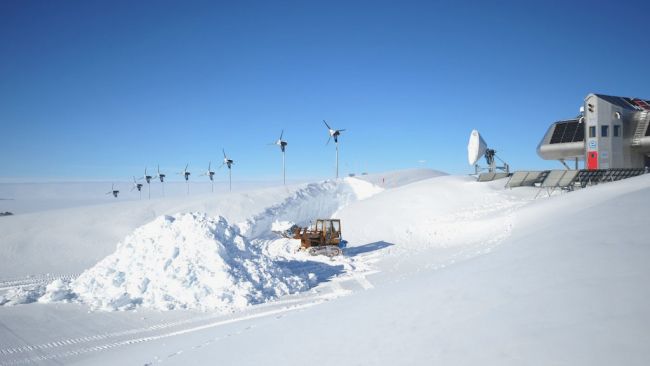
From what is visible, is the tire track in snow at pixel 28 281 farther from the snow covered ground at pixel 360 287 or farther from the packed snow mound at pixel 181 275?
the packed snow mound at pixel 181 275

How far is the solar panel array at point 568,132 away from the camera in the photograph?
26.5 metres

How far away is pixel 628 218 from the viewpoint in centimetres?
785

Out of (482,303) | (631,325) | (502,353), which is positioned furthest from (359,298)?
(631,325)

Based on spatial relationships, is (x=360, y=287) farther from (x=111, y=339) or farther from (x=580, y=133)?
(x=580, y=133)

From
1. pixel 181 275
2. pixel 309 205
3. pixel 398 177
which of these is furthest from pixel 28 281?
pixel 398 177

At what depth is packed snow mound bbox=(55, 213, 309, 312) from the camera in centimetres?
1192

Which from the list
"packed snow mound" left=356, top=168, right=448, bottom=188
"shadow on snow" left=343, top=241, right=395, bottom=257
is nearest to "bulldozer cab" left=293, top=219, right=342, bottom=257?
"shadow on snow" left=343, top=241, right=395, bottom=257

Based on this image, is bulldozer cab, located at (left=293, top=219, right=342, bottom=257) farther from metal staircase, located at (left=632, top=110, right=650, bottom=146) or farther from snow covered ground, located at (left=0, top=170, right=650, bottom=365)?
metal staircase, located at (left=632, top=110, right=650, bottom=146)

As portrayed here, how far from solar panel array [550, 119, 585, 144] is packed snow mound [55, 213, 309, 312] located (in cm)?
2239

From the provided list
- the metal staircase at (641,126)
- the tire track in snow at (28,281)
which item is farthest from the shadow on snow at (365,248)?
the metal staircase at (641,126)

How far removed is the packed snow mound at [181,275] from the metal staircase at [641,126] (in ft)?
72.8

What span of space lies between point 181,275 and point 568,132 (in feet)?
88.3

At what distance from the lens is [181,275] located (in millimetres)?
12461

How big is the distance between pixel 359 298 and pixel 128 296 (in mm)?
8043
